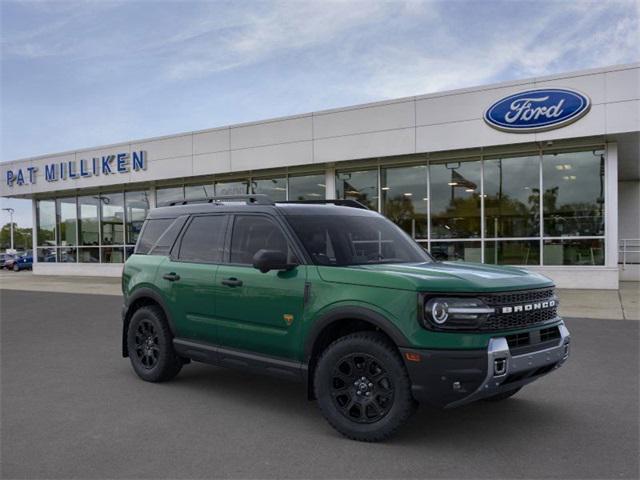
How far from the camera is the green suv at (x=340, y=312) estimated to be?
3855mm

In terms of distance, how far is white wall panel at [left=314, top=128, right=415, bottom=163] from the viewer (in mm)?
16484

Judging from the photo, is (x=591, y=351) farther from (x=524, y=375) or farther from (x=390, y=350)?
(x=390, y=350)

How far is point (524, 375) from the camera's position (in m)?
4.05

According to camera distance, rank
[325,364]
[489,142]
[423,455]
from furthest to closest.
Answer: [489,142] < [325,364] < [423,455]

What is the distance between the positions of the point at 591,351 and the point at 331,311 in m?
4.84

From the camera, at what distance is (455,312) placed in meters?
3.84

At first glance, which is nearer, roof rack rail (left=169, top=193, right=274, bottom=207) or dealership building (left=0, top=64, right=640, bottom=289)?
roof rack rail (left=169, top=193, right=274, bottom=207)

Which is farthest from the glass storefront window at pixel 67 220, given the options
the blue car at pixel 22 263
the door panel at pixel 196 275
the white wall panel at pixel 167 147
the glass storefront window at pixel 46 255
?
the door panel at pixel 196 275

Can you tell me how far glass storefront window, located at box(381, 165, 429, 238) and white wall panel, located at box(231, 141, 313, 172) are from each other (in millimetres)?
2720

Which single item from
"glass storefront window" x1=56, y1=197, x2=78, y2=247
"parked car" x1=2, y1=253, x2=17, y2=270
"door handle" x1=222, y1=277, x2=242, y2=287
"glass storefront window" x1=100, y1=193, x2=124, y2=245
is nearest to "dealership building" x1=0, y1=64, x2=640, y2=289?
"glass storefront window" x1=100, y1=193, x2=124, y2=245

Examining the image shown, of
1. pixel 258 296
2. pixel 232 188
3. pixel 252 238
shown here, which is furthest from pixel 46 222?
pixel 258 296

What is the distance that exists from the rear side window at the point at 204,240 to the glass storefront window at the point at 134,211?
1912cm

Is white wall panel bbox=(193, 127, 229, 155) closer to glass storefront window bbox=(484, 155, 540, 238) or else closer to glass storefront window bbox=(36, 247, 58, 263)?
glass storefront window bbox=(484, 155, 540, 238)

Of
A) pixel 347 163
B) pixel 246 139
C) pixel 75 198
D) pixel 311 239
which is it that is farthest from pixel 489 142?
pixel 75 198
